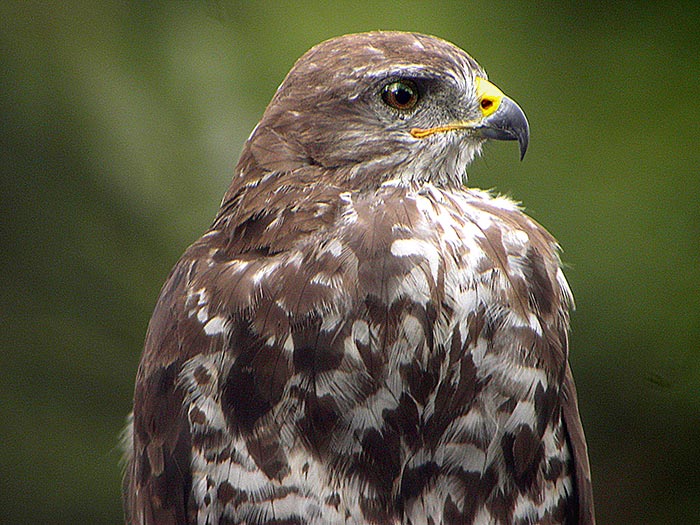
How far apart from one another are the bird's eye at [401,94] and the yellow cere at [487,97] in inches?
5.8

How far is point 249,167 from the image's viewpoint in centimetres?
213

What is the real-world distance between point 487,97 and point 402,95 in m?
0.20

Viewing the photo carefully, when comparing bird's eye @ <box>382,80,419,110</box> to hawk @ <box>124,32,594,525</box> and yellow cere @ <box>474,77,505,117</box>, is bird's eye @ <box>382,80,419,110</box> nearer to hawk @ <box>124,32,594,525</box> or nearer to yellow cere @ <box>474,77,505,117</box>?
hawk @ <box>124,32,594,525</box>

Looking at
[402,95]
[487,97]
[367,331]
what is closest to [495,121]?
[487,97]

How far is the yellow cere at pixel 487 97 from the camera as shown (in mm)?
2127

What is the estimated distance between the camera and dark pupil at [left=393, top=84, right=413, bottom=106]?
208 cm

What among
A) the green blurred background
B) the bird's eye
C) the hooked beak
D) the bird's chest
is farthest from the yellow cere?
the green blurred background

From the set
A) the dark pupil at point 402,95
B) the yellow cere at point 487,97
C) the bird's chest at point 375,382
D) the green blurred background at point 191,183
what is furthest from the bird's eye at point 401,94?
the green blurred background at point 191,183

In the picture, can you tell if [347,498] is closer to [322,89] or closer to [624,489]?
[322,89]

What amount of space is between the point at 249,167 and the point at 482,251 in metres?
0.56

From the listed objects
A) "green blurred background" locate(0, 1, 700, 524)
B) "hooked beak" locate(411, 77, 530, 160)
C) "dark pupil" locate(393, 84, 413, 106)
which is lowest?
"green blurred background" locate(0, 1, 700, 524)

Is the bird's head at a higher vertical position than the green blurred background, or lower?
higher

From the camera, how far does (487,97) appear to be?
6.98 feet

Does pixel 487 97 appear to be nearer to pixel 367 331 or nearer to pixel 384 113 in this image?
pixel 384 113
